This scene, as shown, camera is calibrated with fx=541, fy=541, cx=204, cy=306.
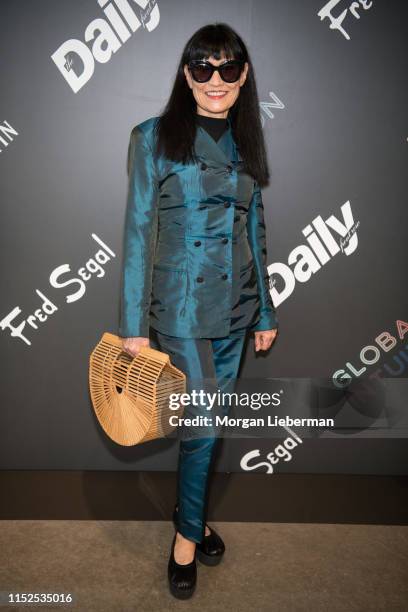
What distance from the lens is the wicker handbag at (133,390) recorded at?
67.3 inches

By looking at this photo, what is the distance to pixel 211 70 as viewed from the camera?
5.70 ft

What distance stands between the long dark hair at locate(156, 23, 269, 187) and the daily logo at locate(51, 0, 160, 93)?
0.60m

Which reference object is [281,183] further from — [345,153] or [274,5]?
[274,5]

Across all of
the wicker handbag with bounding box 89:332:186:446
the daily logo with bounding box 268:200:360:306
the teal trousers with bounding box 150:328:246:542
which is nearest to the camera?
the wicker handbag with bounding box 89:332:186:446

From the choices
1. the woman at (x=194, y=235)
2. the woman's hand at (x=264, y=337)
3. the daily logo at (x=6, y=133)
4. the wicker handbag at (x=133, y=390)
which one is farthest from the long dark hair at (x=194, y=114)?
the daily logo at (x=6, y=133)

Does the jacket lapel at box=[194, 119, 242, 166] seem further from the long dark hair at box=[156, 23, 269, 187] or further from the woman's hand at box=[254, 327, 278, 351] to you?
the woman's hand at box=[254, 327, 278, 351]

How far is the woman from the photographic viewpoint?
1768 mm

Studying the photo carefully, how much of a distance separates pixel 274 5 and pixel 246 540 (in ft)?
7.19

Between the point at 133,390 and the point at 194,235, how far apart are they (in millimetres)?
546

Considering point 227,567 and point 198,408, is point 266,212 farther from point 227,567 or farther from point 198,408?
point 227,567

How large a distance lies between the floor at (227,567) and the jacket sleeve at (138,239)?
848mm

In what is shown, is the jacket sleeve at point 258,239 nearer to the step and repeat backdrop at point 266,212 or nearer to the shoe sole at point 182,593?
the step and repeat backdrop at point 266,212

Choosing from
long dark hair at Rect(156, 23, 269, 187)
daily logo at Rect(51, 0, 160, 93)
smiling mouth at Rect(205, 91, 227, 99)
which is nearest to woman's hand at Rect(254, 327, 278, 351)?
long dark hair at Rect(156, 23, 269, 187)

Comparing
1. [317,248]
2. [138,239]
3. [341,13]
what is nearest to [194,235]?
[138,239]
